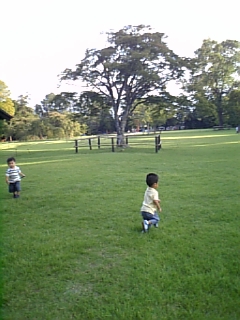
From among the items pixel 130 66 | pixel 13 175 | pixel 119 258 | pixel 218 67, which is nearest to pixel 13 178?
pixel 13 175

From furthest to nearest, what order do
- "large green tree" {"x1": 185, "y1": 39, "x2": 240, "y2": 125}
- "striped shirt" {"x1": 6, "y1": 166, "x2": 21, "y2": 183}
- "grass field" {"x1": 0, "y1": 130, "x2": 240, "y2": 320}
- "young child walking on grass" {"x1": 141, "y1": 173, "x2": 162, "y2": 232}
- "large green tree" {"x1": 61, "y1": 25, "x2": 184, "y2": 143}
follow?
1. "large green tree" {"x1": 185, "y1": 39, "x2": 240, "y2": 125}
2. "large green tree" {"x1": 61, "y1": 25, "x2": 184, "y2": 143}
3. "striped shirt" {"x1": 6, "y1": 166, "x2": 21, "y2": 183}
4. "young child walking on grass" {"x1": 141, "y1": 173, "x2": 162, "y2": 232}
5. "grass field" {"x1": 0, "y1": 130, "x2": 240, "y2": 320}

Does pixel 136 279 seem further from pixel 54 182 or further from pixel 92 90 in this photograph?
pixel 92 90

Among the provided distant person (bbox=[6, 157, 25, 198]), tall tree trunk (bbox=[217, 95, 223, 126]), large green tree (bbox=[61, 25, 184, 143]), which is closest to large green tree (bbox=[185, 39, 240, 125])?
A: tall tree trunk (bbox=[217, 95, 223, 126])

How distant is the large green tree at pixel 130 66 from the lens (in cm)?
2322

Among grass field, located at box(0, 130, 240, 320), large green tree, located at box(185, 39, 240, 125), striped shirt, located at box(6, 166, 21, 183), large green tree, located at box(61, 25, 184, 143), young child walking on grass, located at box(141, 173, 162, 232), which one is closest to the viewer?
grass field, located at box(0, 130, 240, 320)

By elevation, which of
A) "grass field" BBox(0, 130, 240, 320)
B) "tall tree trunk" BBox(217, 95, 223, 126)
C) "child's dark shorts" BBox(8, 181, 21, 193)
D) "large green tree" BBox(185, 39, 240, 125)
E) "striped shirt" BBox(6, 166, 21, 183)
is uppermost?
"large green tree" BBox(185, 39, 240, 125)

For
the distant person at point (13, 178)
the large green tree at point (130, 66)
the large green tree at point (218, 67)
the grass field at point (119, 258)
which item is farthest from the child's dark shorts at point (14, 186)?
the large green tree at point (218, 67)

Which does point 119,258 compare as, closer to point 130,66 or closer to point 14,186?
point 14,186

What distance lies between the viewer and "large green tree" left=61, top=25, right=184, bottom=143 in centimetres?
2322

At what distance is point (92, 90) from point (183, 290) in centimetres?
2369

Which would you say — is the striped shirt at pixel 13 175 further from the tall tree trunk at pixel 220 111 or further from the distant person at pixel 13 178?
the tall tree trunk at pixel 220 111

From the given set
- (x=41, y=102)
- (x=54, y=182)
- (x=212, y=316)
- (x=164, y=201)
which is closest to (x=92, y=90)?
(x=54, y=182)

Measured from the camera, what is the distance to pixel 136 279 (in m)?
3.02

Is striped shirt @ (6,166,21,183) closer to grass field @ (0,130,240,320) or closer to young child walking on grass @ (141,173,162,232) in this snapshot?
grass field @ (0,130,240,320)
